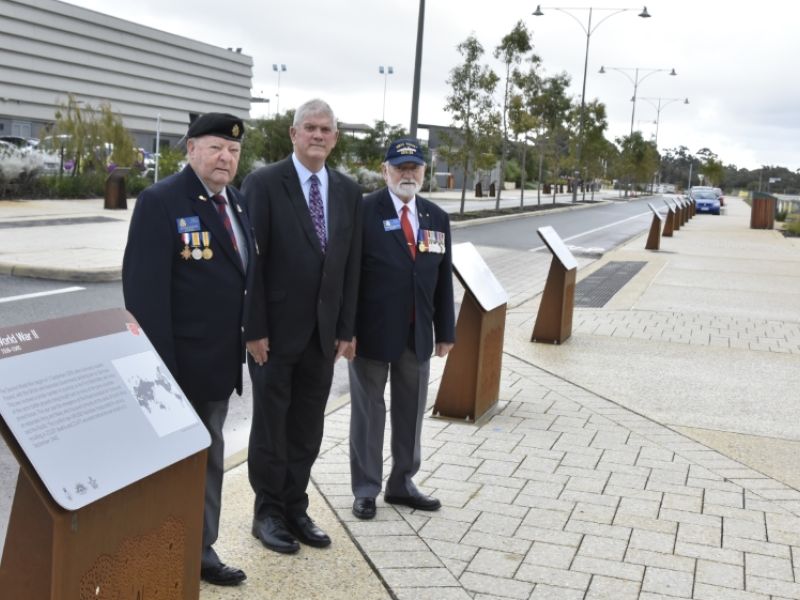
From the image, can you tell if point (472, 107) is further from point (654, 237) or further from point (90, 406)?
point (90, 406)

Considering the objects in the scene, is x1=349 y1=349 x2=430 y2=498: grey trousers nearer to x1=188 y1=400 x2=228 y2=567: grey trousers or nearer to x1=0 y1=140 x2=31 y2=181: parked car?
x1=188 y1=400 x2=228 y2=567: grey trousers

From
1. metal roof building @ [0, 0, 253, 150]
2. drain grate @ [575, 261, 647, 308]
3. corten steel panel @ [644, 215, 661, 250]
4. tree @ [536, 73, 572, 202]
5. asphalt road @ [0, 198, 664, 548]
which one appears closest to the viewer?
asphalt road @ [0, 198, 664, 548]

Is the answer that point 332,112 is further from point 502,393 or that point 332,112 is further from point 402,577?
point 502,393

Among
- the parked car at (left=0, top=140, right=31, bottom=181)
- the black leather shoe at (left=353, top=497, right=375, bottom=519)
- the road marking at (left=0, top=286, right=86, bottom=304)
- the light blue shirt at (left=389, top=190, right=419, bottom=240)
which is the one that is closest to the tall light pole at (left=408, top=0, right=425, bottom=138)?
the parked car at (left=0, top=140, right=31, bottom=181)

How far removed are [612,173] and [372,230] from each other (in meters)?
81.1

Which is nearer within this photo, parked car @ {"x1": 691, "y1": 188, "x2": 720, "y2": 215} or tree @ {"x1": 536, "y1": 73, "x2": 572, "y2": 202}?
tree @ {"x1": 536, "y1": 73, "x2": 572, "y2": 202}

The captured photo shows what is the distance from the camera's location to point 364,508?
4.92 meters

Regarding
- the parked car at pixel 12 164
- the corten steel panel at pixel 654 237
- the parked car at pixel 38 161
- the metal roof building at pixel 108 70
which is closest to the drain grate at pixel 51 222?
the parked car at pixel 12 164

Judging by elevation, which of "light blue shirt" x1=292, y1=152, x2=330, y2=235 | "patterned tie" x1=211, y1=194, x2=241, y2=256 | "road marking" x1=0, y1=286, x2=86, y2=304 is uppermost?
"light blue shirt" x1=292, y1=152, x2=330, y2=235

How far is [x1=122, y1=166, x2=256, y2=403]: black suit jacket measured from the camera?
12.0 ft

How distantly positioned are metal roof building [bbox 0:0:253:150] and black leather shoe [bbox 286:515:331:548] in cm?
5361

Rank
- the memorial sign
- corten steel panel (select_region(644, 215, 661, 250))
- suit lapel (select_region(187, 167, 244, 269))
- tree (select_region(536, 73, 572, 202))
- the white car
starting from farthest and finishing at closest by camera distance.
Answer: tree (select_region(536, 73, 572, 202)) < the white car < corten steel panel (select_region(644, 215, 661, 250)) < the memorial sign < suit lapel (select_region(187, 167, 244, 269))

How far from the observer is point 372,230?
16.0ft

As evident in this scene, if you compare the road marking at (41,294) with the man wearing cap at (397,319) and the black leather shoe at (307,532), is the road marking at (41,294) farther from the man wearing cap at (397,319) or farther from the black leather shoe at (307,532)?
the black leather shoe at (307,532)
